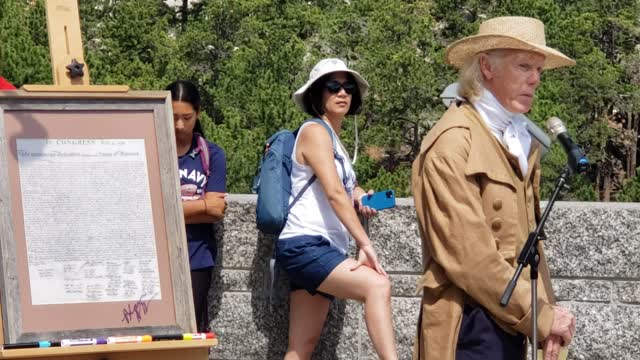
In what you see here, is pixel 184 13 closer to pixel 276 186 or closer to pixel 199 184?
pixel 199 184

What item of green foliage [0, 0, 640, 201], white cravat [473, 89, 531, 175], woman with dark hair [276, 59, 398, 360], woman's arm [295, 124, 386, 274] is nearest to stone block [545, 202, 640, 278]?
woman with dark hair [276, 59, 398, 360]

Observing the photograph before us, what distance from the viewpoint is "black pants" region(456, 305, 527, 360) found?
4543 mm

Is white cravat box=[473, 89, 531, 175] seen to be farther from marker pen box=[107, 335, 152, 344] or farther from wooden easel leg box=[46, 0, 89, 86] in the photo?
wooden easel leg box=[46, 0, 89, 86]

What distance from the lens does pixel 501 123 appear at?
4.63 metres

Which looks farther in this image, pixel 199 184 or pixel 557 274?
pixel 557 274

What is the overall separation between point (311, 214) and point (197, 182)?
0.76 metres

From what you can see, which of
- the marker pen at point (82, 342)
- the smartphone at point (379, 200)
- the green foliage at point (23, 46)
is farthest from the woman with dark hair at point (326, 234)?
the green foliage at point (23, 46)

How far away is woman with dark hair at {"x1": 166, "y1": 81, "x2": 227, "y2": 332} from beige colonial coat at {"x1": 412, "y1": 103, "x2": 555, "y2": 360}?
1.92 m

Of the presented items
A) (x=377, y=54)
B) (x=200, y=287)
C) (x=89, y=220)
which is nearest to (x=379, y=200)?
(x=200, y=287)

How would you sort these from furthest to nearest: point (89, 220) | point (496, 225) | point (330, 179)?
point (330, 179)
point (89, 220)
point (496, 225)

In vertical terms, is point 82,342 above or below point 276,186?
below

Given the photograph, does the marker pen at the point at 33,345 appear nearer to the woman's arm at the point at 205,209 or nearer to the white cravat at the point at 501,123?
the woman's arm at the point at 205,209
